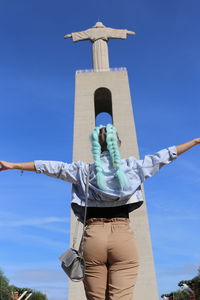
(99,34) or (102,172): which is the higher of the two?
(99,34)

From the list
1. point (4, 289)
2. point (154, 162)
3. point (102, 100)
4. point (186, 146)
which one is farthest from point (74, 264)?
point (4, 289)

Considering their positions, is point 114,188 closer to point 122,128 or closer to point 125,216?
point 125,216

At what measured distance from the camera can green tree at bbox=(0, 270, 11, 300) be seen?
30438mm

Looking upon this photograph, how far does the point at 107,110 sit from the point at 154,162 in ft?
50.5

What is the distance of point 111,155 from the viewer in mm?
2449

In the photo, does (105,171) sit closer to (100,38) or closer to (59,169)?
(59,169)

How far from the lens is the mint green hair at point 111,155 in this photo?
7.76 feet

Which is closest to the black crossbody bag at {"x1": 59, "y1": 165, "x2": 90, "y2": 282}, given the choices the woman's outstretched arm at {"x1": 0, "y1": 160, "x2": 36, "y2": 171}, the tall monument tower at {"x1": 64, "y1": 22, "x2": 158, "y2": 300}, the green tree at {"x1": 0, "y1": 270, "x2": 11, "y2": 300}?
the woman's outstretched arm at {"x1": 0, "y1": 160, "x2": 36, "y2": 171}

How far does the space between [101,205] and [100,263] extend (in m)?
0.37

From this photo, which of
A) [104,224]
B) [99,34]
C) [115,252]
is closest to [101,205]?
[104,224]

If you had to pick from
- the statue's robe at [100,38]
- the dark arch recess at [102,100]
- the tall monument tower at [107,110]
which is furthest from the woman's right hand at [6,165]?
the statue's robe at [100,38]

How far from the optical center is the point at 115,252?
2217 millimetres

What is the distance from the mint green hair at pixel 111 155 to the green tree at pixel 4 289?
31.1 meters

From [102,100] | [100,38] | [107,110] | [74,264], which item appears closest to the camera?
[74,264]
